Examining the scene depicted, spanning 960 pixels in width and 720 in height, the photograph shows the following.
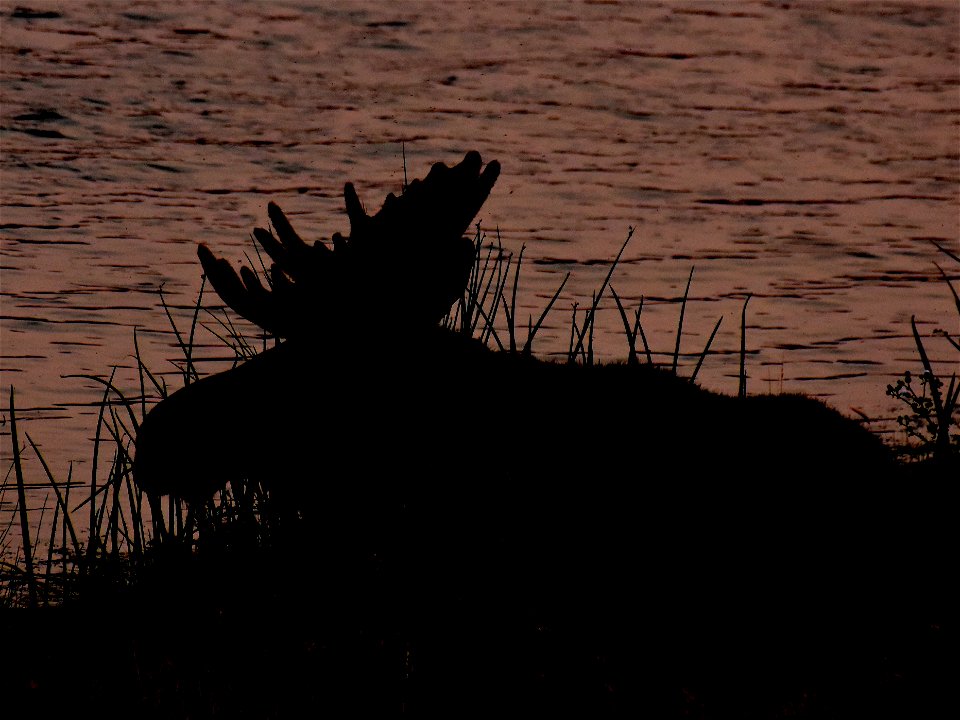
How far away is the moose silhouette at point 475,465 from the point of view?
3473 millimetres

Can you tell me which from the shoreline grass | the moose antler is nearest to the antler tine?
the moose antler

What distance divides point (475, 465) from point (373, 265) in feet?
2.27

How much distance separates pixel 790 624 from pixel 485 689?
2.78 feet

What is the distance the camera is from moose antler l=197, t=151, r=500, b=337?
3.80 meters

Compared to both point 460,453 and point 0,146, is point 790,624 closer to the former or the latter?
point 460,453

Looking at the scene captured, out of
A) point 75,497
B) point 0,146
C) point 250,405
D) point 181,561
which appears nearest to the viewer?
point 250,405

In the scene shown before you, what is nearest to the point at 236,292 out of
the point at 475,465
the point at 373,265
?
the point at 373,265

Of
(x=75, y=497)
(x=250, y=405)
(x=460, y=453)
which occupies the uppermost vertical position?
(x=250, y=405)

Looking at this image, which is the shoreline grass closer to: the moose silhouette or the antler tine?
the moose silhouette

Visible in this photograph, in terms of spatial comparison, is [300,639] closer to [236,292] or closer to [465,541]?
[465,541]

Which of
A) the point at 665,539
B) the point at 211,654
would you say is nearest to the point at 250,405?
the point at 211,654

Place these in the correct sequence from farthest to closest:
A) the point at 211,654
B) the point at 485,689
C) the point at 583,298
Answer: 1. the point at 583,298
2. the point at 211,654
3. the point at 485,689

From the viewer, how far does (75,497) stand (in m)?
5.91

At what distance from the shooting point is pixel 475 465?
395 centimetres
